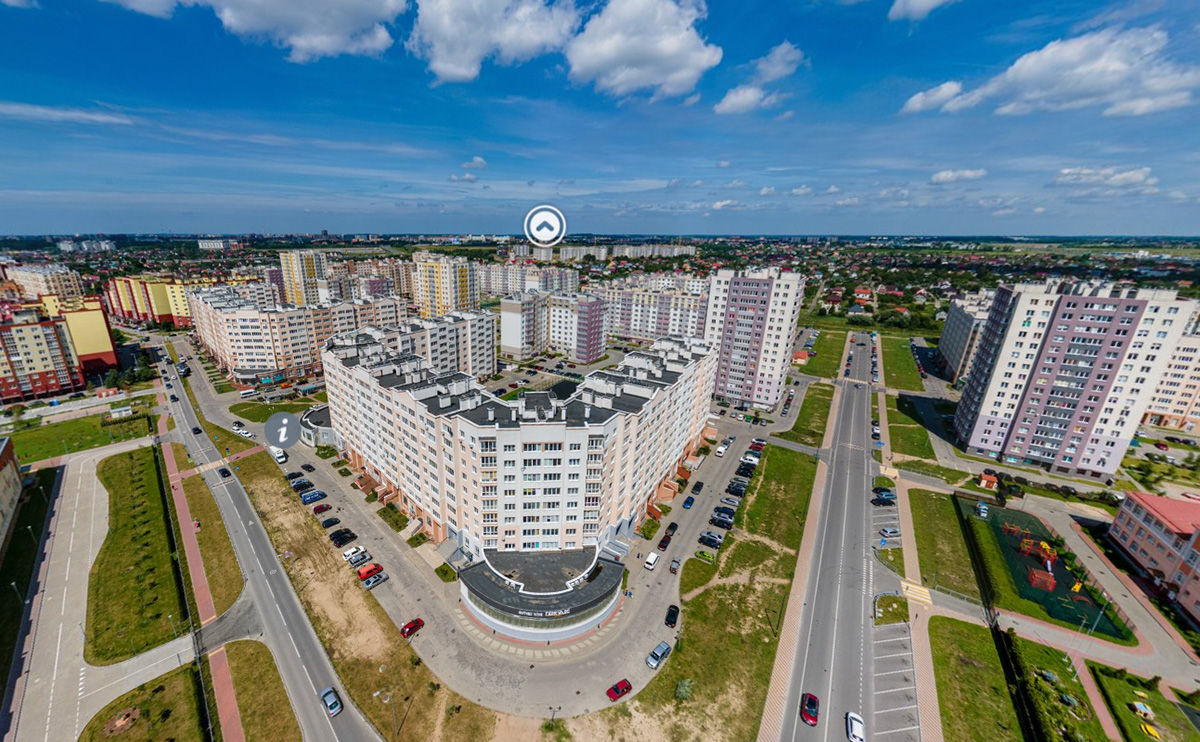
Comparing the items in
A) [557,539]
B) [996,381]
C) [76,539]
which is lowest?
[76,539]

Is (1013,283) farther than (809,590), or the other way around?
(1013,283)

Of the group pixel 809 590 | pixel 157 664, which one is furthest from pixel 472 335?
pixel 809 590

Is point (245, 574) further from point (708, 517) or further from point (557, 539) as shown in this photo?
point (708, 517)

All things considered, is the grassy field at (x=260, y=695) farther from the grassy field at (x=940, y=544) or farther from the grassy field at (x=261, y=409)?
the grassy field at (x=940, y=544)

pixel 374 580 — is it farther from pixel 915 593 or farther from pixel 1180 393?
pixel 1180 393

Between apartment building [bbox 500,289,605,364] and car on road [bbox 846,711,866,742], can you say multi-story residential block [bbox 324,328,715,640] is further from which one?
apartment building [bbox 500,289,605,364]
